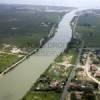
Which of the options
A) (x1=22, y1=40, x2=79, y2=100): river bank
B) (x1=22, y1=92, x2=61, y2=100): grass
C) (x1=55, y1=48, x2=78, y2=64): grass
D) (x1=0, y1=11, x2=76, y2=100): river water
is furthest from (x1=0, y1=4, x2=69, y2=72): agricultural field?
(x1=22, y1=92, x2=61, y2=100): grass

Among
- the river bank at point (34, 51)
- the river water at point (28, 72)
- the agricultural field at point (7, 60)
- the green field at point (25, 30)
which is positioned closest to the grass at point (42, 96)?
the river water at point (28, 72)

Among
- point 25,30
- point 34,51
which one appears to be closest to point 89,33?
point 25,30

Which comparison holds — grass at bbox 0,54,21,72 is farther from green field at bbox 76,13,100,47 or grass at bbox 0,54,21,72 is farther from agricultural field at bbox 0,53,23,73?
green field at bbox 76,13,100,47

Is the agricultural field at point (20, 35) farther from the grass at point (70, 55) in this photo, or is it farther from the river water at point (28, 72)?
the grass at point (70, 55)

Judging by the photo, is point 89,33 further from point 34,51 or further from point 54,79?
point 54,79

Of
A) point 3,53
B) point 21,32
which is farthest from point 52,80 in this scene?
point 21,32

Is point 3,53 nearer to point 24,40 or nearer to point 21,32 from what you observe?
point 24,40

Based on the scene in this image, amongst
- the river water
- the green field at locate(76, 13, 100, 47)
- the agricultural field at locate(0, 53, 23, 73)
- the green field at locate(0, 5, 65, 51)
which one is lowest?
the green field at locate(76, 13, 100, 47)
